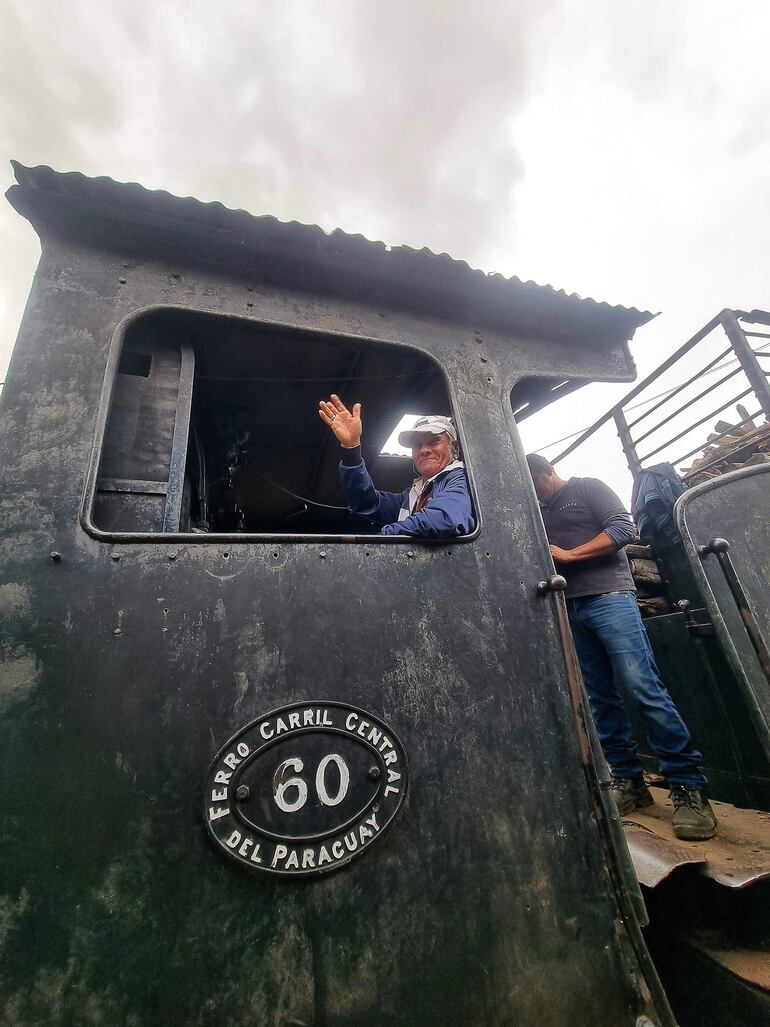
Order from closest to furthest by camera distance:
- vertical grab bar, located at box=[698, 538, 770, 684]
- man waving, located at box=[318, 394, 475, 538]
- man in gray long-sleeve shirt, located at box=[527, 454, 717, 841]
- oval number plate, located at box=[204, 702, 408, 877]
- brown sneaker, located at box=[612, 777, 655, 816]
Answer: oval number plate, located at box=[204, 702, 408, 877] < vertical grab bar, located at box=[698, 538, 770, 684] < man waving, located at box=[318, 394, 475, 538] < man in gray long-sleeve shirt, located at box=[527, 454, 717, 841] < brown sneaker, located at box=[612, 777, 655, 816]

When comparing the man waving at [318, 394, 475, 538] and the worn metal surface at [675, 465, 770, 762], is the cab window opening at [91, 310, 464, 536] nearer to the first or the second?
the man waving at [318, 394, 475, 538]

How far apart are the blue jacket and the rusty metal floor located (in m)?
1.71

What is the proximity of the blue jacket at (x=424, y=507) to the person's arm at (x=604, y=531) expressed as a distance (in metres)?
0.79

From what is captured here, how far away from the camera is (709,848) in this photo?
2.20 m

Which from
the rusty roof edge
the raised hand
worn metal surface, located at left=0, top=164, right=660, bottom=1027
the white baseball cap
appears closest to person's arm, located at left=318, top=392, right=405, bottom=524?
the raised hand

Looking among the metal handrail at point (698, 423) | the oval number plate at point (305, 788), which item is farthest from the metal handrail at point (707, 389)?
the oval number plate at point (305, 788)

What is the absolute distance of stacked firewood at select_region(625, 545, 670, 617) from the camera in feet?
13.4

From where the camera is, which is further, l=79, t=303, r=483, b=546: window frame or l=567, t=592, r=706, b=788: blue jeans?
l=567, t=592, r=706, b=788: blue jeans

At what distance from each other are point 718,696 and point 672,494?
1556mm

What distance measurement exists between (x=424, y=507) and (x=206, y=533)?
123cm

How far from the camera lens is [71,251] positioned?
2318 millimetres

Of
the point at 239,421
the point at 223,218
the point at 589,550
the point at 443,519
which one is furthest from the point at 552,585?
the point at 239,421

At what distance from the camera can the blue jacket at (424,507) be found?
2.33 meters

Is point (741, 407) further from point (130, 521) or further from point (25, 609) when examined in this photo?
point (25, 609)
